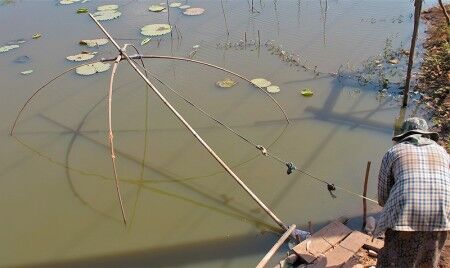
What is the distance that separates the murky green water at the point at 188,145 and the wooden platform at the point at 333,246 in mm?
389

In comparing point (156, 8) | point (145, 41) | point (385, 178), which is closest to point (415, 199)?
point (385, 178)

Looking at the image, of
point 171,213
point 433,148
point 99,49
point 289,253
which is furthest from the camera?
point 99,49

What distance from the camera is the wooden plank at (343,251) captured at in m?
3.26

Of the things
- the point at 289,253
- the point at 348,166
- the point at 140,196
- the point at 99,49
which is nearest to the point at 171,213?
the point at 140,196

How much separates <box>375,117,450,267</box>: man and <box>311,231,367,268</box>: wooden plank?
0.58 metres

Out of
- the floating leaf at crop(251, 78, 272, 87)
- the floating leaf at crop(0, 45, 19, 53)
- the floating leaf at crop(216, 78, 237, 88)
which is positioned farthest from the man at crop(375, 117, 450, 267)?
the floating leaf at crop(0, 45, 19, 53)

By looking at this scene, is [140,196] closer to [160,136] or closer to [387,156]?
[160,136]

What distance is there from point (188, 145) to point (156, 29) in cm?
300

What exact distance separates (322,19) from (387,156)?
4.93m

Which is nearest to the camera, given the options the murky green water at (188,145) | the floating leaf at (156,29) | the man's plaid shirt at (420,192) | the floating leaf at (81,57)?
the man's plaid shirt at (420,192)

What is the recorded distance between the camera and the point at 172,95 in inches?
225

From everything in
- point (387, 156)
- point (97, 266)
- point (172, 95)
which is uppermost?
point (387, 156)

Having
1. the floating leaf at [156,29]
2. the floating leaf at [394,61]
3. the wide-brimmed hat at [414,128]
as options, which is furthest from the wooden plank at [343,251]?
the floating leaf at [156,29]

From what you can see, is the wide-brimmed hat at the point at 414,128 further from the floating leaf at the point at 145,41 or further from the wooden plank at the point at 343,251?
the floating leaf at the point at 145,41
